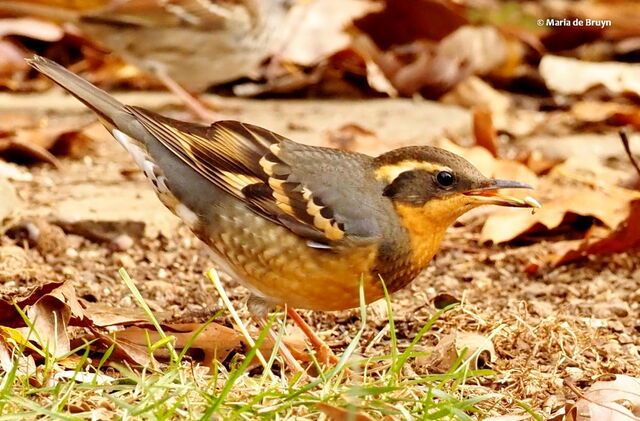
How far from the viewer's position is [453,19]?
916cm

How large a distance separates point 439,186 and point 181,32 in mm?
5073

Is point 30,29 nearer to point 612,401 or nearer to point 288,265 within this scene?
point 288,265

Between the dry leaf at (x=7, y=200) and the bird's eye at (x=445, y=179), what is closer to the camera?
the bird's eye at (x=445, y=179)

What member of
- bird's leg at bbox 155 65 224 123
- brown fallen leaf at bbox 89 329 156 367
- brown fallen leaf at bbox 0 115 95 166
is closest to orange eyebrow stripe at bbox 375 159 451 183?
brown fallen leaf at bbox 89 329 156 367

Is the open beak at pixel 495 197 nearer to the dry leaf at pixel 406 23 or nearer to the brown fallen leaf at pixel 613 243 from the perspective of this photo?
the brown fallen leaf at pixel 613 243

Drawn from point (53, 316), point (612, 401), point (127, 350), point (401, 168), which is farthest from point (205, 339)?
point (612, 401)

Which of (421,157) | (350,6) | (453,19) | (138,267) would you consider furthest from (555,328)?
(350,6)

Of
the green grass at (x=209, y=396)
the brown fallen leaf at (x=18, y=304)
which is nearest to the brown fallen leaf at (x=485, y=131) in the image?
the green grass at (x=209, y=396)

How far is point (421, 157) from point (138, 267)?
5.70ft

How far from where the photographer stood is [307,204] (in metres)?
4.48

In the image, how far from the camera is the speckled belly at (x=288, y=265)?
4.32 metres

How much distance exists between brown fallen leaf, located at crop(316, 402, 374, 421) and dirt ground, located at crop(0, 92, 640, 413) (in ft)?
2.77

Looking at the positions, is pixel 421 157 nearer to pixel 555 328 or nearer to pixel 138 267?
pixel 555 328

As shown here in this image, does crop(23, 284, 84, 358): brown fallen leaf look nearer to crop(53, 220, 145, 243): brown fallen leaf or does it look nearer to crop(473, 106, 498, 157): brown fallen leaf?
crop(53, 220, 145, 243): brown fallen leaf
